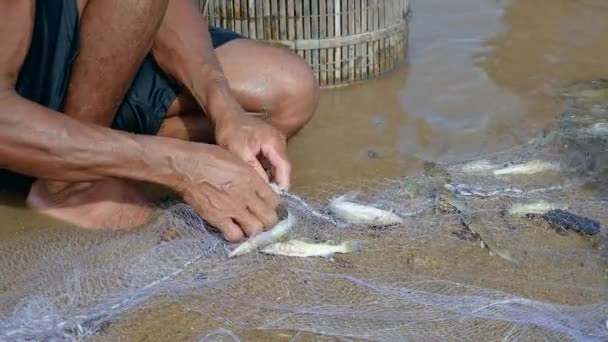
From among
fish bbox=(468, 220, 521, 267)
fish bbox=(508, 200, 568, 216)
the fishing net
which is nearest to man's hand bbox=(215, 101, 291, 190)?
the fishing net

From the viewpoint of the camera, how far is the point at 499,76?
4.58 m

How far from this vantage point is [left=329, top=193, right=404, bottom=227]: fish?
269 centimetres

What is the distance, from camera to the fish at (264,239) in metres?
2.46

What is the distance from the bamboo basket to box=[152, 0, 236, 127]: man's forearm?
3.60ft

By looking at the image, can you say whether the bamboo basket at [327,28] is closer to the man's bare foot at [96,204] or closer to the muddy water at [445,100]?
the muddy water at [445,100]

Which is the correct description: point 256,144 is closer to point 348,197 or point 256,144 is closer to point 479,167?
point 348,197

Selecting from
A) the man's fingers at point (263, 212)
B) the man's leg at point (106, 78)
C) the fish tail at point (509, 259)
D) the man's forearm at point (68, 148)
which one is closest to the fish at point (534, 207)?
the fish tail at point (509, 259)

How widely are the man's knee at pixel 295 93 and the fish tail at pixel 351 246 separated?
87 cm

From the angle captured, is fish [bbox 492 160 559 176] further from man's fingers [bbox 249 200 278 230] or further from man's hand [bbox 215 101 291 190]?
man's fingers [bbox 249 200 278 230]

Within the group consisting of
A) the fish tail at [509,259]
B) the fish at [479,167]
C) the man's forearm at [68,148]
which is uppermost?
the man's forearm at [68,148]

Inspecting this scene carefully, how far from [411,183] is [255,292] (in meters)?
1.00

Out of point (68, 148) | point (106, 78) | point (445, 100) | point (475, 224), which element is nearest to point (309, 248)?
point (475, 224)

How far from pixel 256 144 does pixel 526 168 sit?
1284 millimetres

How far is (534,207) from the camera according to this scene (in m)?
2.83
